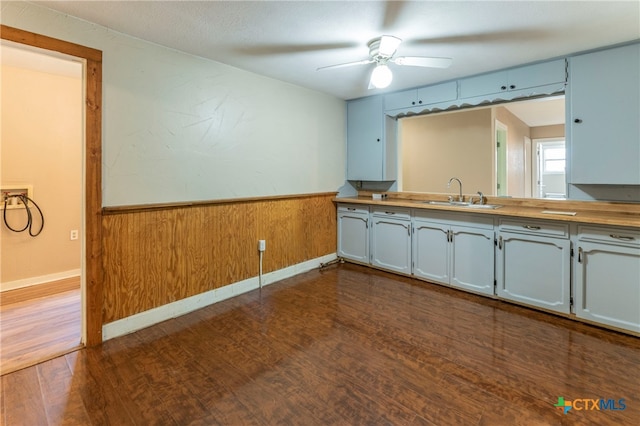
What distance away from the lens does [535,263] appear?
2.85m

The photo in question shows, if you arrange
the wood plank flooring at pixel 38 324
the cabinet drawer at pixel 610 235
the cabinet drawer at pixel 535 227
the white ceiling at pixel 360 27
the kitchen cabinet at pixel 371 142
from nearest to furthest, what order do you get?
the white ceiling at pixel 360 27 → the wood plank flooring at pixel 38 324 → the cabinet drawer at pixel 610 235 → the cabinet drawer at pixel 535 227 → the kitchen cabinet at pixel 371 142

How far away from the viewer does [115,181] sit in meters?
2.42

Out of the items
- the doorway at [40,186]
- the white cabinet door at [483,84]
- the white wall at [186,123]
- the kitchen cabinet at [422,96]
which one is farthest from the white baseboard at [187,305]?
the white cabinet door at [483,84]

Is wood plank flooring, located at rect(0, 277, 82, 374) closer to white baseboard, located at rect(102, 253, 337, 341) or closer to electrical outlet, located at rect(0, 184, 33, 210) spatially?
white baseboard, located at rect(102, 253, 337, 341)

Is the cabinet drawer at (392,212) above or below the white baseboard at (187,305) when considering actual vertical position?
above

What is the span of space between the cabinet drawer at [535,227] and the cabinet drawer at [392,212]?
1.02 metres

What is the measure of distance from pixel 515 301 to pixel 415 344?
1.33 meters

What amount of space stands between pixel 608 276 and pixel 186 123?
3.66 metres

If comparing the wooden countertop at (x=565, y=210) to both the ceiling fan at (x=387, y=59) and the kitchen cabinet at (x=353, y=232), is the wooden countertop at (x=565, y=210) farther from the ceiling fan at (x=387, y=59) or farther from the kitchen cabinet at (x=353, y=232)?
the ceiling fan at (x=387, y=59)

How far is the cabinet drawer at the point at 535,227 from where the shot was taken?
268 cm

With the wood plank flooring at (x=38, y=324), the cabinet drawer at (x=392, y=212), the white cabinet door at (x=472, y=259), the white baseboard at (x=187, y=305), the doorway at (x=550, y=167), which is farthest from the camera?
the doorway at (x=550, y=167)

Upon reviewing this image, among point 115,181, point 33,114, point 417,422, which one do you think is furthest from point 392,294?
point 33,114

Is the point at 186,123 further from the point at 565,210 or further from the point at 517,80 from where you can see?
the point at 565,210

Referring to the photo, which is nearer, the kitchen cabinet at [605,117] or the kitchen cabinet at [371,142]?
the kitchen cabinet at [605,117]
